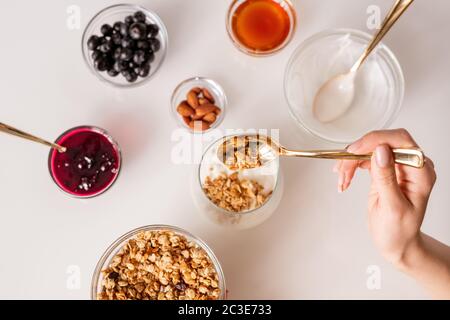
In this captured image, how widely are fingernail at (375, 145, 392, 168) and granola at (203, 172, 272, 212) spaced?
318 millimetres

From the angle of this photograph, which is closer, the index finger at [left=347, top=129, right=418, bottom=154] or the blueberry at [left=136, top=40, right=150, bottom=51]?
the index finger at [left=347, top=129, right=418, bottom=154]

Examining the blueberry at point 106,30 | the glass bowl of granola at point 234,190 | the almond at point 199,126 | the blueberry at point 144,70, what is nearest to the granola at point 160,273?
the glass bowl of granola at point 234,190

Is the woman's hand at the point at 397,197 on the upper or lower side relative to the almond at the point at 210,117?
lower

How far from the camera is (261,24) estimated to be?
126 centimetres

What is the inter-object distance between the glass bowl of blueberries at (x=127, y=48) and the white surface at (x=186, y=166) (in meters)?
0.04

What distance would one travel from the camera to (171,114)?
1231mm

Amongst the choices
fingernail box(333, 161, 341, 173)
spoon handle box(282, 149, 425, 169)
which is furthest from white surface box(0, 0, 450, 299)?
spoon handle box(282, 149, 425, 169)

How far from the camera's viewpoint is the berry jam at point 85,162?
1.17m

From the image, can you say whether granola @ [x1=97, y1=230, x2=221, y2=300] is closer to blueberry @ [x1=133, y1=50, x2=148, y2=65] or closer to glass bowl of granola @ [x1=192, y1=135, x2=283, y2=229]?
glass bowl of granola @ [x1=192, y1=135, x2=283, y2=229]

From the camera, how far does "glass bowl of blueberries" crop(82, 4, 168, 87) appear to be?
117cm

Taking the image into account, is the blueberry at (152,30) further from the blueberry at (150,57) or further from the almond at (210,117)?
the almond at (210,117)

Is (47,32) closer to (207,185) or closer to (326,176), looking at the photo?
(207,185)
